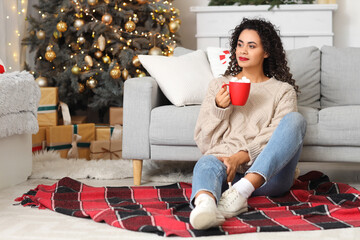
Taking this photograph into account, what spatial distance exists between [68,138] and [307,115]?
167cm

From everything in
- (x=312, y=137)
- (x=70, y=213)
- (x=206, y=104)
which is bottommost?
(x=70, y=213)

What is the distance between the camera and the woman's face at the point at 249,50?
8.13 feet

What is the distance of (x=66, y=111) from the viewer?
388cm

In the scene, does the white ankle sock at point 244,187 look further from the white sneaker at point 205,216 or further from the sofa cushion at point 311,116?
the sofa cushion at point 311,116

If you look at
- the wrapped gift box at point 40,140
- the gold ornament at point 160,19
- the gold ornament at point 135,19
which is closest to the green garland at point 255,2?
the gold ornament at point 160,19

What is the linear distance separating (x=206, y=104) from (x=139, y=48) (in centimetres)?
179

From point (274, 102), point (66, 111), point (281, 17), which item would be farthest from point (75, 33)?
point (274, 102)

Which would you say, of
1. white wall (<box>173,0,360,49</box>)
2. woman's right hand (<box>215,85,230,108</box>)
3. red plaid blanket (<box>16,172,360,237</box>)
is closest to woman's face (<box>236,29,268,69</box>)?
woman's right hand (<box>215,85,230,108</box>)

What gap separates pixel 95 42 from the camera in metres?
4.09

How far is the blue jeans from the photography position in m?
2.07

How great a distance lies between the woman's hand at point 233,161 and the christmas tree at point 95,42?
1903mm

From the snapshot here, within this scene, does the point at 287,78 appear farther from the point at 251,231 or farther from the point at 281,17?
the point at 281,17

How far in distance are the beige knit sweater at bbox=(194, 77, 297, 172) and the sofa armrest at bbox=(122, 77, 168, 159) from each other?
50cm

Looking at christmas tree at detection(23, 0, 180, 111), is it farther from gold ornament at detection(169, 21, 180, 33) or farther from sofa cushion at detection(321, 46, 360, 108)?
sofa cushion at detection(321, 46, 360, 108)
